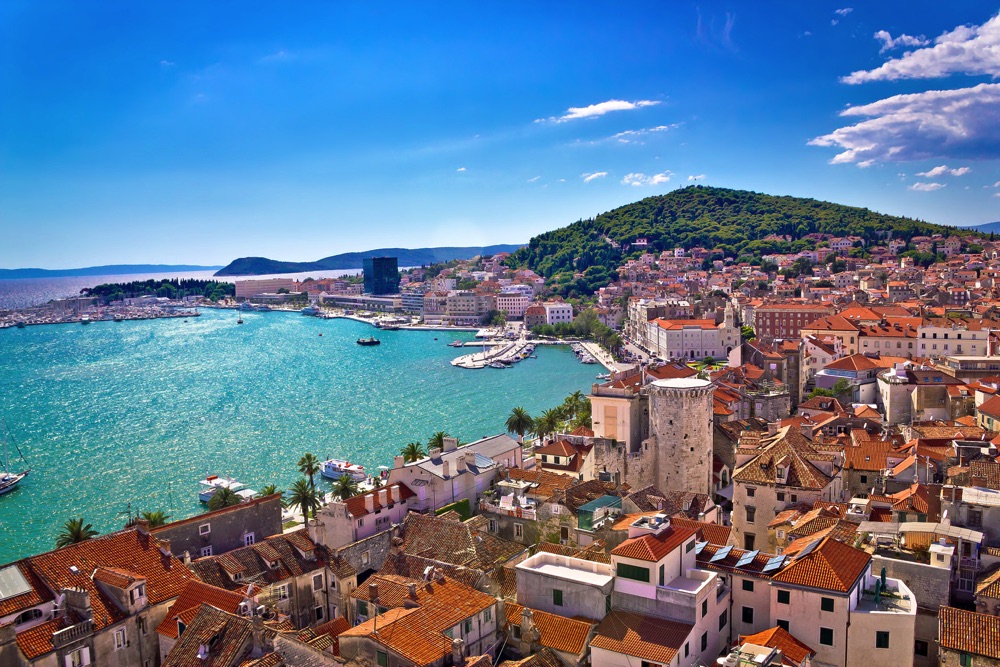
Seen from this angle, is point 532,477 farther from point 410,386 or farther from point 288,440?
point 410,386

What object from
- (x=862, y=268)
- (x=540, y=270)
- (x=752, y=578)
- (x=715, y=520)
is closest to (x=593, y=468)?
(x=715, y=520)

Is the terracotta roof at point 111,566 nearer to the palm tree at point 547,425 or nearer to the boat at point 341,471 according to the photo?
the boat at point 341,471

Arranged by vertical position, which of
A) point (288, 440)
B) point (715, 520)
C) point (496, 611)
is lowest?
point (288, 440)

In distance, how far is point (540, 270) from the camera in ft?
474

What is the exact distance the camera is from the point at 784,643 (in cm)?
937

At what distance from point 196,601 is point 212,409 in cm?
4403

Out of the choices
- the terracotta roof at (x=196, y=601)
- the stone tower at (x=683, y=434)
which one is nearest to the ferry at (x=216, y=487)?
the stone tower at (x=683, y=434)

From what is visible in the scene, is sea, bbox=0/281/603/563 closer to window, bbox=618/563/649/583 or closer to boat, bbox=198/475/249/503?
boat, bbox=198/475/249/503

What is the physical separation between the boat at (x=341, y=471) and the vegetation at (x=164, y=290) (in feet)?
492

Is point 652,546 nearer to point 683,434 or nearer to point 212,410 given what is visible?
point 683,434

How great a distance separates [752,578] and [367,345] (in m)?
80.1

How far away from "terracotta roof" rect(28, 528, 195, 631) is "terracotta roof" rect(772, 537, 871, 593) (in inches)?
353

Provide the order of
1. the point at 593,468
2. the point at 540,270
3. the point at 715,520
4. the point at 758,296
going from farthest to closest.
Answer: the point at 540,270 → the point at 758,296 → the point at 593,468 → the point at 715,520

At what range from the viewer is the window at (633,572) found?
1005 cm
